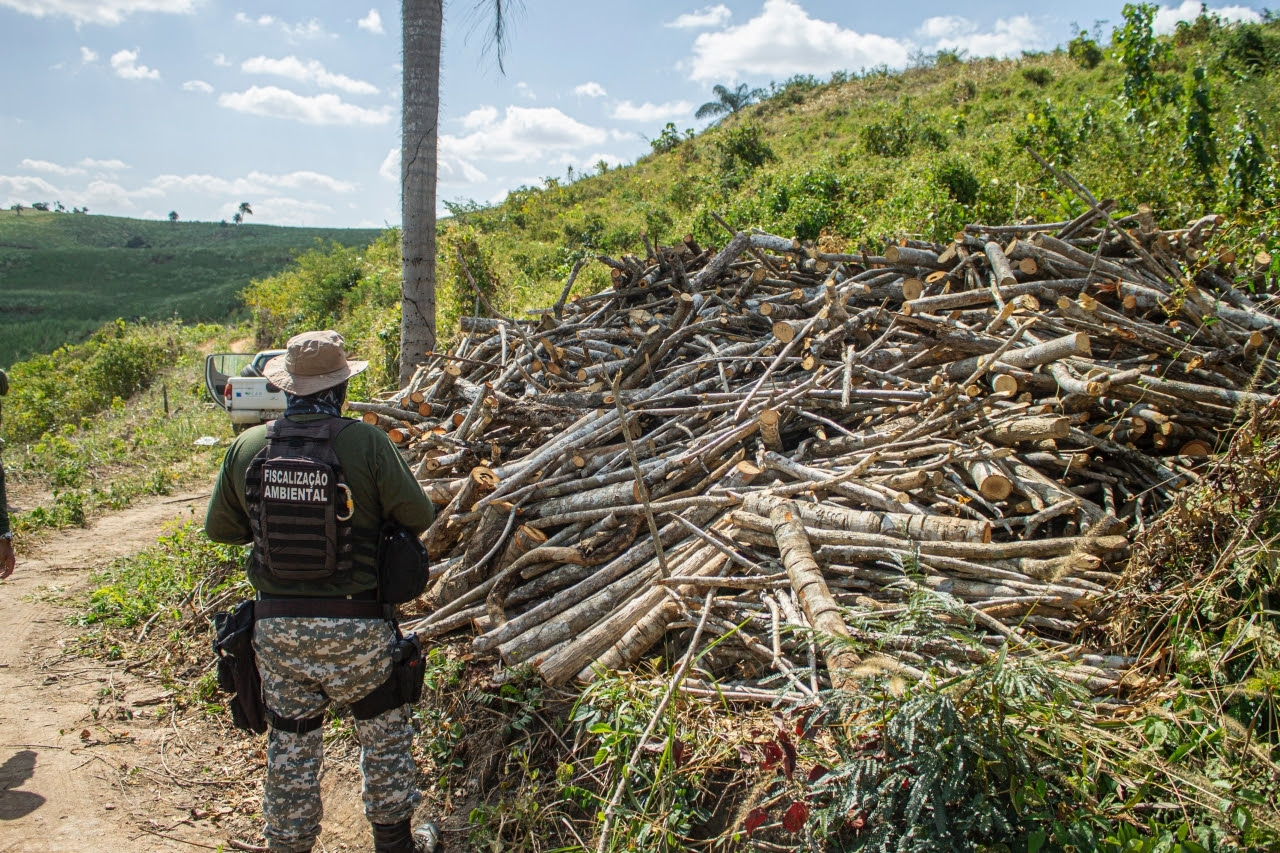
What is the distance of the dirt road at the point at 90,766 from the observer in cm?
356

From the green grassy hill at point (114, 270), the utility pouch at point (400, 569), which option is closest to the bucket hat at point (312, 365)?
the utility pouch at point (400, 569)

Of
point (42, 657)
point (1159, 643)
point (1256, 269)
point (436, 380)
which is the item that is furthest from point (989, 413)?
point (42, 657)

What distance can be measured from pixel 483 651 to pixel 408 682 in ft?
3.37

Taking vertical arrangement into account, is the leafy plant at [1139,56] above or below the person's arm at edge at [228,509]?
above

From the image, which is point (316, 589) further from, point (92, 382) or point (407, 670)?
point (92, 382)

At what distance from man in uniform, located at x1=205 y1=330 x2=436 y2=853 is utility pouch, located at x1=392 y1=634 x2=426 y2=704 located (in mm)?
34

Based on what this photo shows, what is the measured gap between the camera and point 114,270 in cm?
5672

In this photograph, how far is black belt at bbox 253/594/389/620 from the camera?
296cm

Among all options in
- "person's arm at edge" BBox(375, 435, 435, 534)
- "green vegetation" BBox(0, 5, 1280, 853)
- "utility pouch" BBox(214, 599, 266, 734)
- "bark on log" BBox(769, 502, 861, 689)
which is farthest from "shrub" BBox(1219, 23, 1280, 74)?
"utility pouch" BBox(214, 599, 266, 734)

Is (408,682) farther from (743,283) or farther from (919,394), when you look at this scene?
(743,283)

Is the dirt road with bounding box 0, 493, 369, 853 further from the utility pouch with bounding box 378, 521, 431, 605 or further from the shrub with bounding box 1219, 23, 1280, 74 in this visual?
the shrub with bounding box 1219, 23, 1280, 74

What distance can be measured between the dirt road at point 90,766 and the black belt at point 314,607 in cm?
130

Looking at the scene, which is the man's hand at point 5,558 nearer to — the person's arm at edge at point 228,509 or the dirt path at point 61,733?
the dirt path at point 61,733

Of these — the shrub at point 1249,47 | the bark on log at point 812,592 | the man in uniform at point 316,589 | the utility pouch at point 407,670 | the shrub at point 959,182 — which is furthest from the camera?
the shrub at point 1249,47
